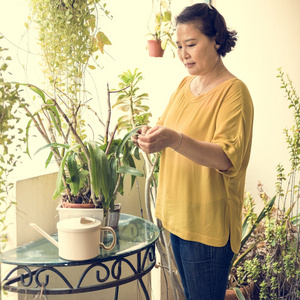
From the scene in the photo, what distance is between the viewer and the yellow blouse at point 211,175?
5.30 feet

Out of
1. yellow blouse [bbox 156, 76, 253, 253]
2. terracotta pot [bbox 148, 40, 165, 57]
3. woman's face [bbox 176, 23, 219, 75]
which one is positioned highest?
terracotta pot [bbox 148, 40, 165, 57]

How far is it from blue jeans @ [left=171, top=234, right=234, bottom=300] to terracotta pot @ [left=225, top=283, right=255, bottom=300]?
34.8 inches

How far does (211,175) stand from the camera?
1673 millimetres

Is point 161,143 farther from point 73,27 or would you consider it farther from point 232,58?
point 232,58

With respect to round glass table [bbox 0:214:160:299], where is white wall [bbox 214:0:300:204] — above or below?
above

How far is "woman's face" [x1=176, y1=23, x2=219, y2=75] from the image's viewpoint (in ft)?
5.57

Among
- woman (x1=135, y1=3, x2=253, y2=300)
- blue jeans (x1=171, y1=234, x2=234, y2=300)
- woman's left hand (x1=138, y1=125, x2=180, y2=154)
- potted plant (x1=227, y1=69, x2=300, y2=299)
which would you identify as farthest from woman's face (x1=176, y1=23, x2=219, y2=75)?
potted plant (x1=227, y1=69, x2=300, y2=299)

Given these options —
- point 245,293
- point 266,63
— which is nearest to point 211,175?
point 245,293

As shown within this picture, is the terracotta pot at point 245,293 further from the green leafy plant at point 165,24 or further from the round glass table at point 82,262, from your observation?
the green leafy plant at point 165,24

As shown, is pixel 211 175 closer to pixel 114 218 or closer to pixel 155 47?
pixel 114 218

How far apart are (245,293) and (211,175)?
4.34 ft

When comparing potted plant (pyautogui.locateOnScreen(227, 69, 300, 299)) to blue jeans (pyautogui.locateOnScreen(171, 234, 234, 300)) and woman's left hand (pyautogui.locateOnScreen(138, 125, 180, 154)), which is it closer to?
blue jeans (pyautogui.locateOnScreen(171, 234, 234, 300))

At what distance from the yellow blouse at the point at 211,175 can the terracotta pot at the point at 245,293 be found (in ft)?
3.24

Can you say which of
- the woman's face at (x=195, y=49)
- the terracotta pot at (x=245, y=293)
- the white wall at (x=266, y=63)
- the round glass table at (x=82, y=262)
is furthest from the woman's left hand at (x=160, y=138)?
the white wall at (x=266, y=63)
